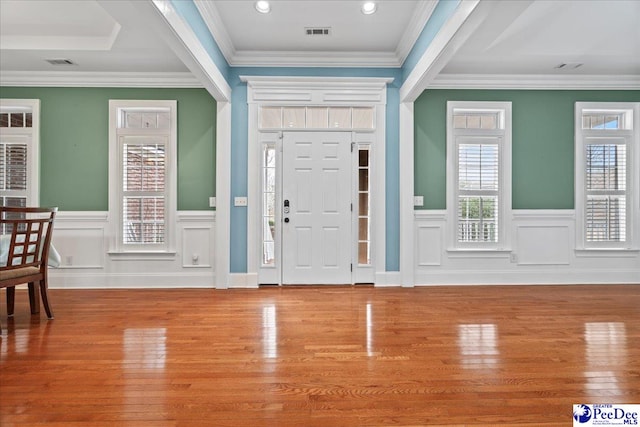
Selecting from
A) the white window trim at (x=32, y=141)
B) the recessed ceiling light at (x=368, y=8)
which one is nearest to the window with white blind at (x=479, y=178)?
the recessed ceiling light at (x=368, y=8)

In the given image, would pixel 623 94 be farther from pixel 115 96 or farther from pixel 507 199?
pixel 115 96

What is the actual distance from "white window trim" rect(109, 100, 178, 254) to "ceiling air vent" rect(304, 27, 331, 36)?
1.97m

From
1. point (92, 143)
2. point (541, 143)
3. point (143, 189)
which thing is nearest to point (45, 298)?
point (143, 189)

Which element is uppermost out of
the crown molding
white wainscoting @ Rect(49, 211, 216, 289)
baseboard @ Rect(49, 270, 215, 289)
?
the crown molding

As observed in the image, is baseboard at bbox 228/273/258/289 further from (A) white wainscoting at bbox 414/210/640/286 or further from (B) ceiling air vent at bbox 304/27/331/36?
(B) ceiling air vent at bbox 304/27/331/36

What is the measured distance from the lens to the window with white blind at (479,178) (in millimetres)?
4613

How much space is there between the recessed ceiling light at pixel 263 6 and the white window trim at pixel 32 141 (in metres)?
3.30

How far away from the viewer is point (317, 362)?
2207 millimetres

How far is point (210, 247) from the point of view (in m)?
4.52

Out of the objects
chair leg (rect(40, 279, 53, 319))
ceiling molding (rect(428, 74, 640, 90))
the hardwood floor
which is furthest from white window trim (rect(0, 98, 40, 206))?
ceiling molding (rect(428, 74, 640, 90))

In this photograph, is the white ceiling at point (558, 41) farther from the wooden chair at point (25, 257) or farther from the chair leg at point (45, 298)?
the chair leg at point (45, 298)

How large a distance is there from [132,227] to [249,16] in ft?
9.80

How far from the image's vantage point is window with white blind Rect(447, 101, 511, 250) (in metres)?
4.61

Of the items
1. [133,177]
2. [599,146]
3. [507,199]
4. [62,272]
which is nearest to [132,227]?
[133,177]
